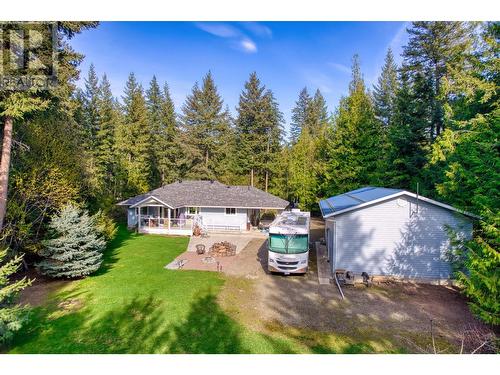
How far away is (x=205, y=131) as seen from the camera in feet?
127

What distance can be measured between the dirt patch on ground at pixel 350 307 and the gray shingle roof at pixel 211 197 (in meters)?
11.9

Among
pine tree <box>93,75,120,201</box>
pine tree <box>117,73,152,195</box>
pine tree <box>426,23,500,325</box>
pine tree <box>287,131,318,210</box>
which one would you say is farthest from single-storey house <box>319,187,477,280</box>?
pine tree <box>93,75,120,201</box>

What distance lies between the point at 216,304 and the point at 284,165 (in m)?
27.5

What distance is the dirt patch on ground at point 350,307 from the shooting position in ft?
28.7

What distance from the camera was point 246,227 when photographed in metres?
26.0

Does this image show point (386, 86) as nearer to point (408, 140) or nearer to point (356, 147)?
point (356, 147)

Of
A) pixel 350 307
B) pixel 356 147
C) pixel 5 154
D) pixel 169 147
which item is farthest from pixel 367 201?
pixel 169 147

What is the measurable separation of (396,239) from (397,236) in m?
0.15

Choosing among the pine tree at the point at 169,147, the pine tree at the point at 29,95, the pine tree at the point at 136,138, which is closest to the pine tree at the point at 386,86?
the pine tree at the point at 169,147

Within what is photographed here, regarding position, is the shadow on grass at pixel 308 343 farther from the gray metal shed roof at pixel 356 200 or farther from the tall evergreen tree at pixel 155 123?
the tall evergreen tree at pixel 155 123

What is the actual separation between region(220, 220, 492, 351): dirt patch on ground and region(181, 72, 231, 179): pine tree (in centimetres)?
2612

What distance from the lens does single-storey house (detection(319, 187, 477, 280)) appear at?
500 inches
